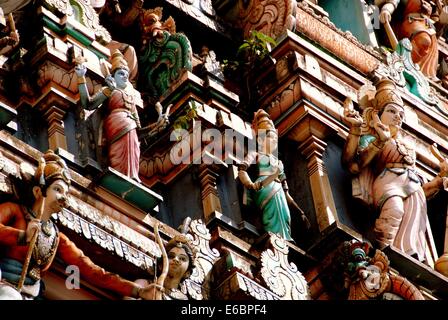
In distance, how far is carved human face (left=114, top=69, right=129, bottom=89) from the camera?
31.1 m

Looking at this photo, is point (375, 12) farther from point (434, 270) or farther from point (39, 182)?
point (39, 182)

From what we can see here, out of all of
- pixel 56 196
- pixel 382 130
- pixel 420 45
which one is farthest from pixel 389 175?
pixel 56 196

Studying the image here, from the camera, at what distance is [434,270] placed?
3241cm

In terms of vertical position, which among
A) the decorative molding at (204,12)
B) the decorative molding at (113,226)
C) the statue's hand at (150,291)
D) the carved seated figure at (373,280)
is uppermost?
the decorative molding at (204,12)

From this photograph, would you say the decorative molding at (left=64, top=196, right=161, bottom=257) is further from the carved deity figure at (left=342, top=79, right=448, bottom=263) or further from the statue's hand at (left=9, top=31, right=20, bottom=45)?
the carved deity figure at (left=342, top=79, right=448, bottom=263)

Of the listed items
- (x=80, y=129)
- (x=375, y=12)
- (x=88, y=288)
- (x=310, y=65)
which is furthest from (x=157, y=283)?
(x=375, y=12)

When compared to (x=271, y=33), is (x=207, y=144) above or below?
below

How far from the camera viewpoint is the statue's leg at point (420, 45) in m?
39.7

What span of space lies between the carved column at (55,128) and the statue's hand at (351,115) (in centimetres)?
457

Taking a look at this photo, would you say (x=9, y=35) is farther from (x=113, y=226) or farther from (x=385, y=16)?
(x=385, y=16)

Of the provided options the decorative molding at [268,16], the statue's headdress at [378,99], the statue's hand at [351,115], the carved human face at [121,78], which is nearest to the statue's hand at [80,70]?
the carved human face at [121,78]

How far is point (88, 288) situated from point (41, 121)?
3299mm

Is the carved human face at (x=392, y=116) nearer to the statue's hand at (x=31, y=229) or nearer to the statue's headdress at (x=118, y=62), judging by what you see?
the statue's headdress at (x=118, y=62)

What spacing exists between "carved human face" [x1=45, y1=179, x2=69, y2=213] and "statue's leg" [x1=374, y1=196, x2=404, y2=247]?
602 centimetres
